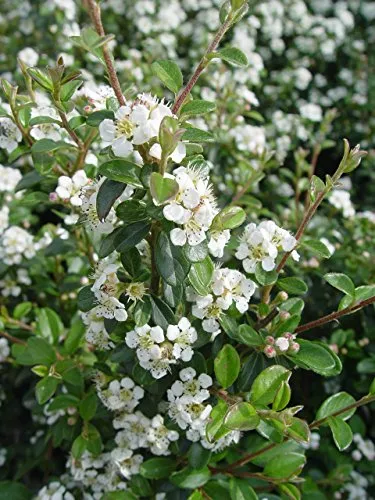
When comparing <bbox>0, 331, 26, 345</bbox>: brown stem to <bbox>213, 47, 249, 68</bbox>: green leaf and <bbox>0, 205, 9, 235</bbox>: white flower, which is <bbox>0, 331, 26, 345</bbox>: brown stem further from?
<bbox>213, 47, 249, 68</bbox>: green leaf

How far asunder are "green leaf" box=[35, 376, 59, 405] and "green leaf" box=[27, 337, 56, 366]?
106 mm

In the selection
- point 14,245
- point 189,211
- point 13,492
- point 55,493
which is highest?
point 189,211

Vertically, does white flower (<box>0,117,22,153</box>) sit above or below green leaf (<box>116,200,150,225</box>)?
below

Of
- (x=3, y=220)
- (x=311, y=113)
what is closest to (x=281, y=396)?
(x=3, y=220)

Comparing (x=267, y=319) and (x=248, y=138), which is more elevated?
(x=267, y=319)

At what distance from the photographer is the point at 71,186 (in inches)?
59.9

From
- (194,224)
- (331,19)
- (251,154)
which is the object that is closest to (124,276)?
(194,224)

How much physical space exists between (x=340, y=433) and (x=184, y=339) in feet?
1.24

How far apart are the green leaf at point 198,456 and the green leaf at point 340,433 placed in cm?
28

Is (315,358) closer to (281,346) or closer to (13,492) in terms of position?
(281,346)

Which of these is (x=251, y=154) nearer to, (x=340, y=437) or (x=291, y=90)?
(x=291, y=90)

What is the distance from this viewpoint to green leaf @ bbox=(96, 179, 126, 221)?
1.15 metres

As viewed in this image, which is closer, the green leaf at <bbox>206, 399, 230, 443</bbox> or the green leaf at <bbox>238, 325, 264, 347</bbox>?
the green leaf at <bbox>206, 399, 230, 443</bbox>

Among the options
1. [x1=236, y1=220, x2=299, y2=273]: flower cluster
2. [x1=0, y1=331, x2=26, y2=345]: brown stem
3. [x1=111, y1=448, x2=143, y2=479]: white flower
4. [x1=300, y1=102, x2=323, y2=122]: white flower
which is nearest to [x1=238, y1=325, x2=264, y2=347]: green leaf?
[x1=236, y1=220, x2=299, y2=273]: flower cluster
